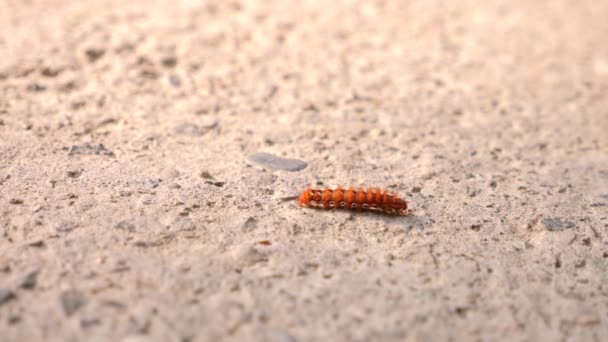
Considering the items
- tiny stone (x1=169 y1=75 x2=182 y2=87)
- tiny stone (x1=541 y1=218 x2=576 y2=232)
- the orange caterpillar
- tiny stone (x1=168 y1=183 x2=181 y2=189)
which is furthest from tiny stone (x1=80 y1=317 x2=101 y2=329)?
tiny stone (x1=169 y1=75 x2=182 y2=87)

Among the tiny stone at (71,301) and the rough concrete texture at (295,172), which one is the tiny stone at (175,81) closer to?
the rough concrete texture at (295,172)

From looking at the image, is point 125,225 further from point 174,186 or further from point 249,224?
point 249,224

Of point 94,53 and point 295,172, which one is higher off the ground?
point 94,53

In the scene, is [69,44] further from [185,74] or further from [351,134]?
[351,134]

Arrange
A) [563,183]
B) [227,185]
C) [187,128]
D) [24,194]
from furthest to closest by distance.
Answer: [187,128], [563,183], [227,185], [24,194]

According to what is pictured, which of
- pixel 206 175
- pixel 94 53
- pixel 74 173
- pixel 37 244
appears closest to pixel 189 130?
pixel 206 175

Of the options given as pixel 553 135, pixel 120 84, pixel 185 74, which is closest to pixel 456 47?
pixel 553 135
